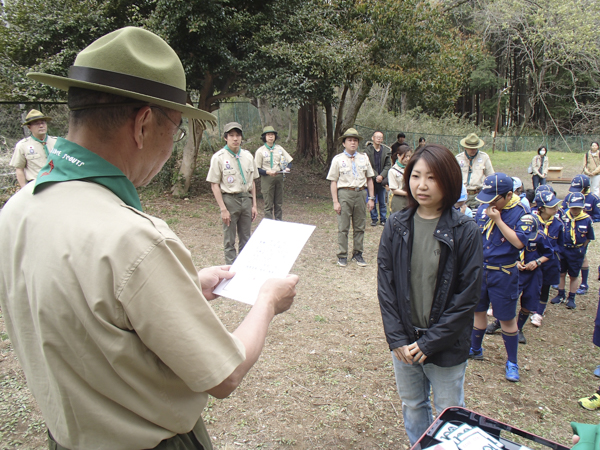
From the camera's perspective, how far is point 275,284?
1502mm

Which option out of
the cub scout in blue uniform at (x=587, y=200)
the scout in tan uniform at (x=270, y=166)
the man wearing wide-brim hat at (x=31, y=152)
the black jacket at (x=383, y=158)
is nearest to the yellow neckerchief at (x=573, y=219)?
the cub scout in blue uniform at (x=587, y=200)

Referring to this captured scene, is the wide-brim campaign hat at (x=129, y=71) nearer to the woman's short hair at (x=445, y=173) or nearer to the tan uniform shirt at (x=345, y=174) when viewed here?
the woman's short hair at (x=445, y=173)

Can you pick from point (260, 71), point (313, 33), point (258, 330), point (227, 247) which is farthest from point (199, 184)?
point (258, 330)

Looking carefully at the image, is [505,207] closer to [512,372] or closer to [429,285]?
[512,372]

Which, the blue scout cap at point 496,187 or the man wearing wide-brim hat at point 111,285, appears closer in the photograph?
the man wearing wide-brim hat at point 111,285

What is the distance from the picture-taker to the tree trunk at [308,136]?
15648mm

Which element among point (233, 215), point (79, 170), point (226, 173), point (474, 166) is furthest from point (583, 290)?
point (79, 170)

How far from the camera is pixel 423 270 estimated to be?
2357mm

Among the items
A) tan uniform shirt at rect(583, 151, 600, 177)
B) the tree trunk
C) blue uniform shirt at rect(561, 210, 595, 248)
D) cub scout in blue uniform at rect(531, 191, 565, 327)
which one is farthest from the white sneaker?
the tree trunk

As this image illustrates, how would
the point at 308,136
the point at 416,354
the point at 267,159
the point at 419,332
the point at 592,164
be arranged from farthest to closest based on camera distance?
1. the point at 308,136
2. the point at 592,164
3. the point at 267,159
4. the point at 419,332
5. the point at 416,354

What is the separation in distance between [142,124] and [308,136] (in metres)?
15.3

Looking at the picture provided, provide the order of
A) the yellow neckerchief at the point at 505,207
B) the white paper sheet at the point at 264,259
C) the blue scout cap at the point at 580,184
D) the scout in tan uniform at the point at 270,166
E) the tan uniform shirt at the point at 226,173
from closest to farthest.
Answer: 1. the white paper sheet at the point at 264,259
2. the yellow neckerchief at the point at 505,207
3. the blue scout cap at the point at 580,184
4. the tan uniform shirt at the point at 226,173
5. the scout in tan uniform at the point at 270,166

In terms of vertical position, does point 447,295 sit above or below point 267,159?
above

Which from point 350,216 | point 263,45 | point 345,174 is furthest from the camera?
point 263,45
